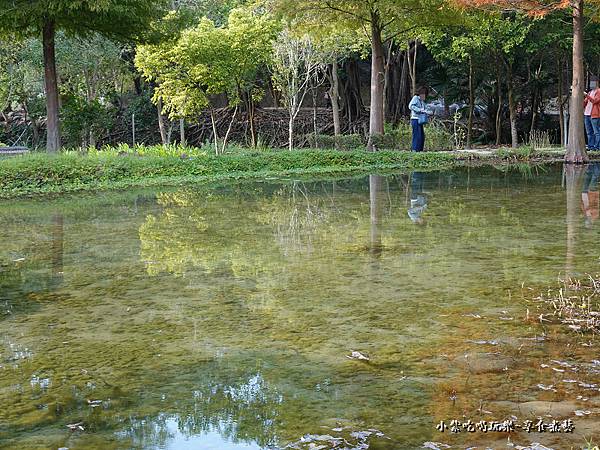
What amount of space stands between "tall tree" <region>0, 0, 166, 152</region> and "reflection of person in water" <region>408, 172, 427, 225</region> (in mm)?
6969

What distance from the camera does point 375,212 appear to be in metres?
10.8

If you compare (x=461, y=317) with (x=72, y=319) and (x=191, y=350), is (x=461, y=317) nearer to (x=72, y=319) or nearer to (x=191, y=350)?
(x=191, y=350)

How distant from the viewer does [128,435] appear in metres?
3.61

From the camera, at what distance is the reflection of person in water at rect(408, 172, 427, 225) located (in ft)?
33.4

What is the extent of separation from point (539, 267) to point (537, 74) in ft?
64.1

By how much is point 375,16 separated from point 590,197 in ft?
34.5

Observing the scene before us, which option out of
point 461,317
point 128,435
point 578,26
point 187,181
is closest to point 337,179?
point 187,181

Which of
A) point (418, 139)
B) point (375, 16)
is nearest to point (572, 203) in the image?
point (418, 139)

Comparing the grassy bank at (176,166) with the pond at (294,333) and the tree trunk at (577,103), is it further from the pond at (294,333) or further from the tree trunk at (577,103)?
the pond at (294,333)

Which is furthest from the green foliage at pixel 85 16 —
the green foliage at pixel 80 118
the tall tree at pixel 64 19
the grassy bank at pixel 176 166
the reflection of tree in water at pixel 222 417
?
the reflection of tree in water at pixel 222 417

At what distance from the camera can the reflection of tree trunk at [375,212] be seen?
8.09 m

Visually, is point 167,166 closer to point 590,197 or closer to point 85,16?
A: point 85,16

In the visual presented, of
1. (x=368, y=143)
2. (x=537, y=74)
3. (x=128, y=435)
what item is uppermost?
(x=537, y=74)

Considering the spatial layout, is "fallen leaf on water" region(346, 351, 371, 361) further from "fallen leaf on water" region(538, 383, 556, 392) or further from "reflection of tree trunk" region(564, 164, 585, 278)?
"reflection of tree trunk" region(564, 164, 585, 278)
